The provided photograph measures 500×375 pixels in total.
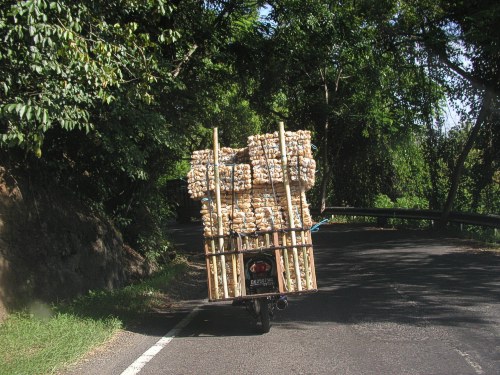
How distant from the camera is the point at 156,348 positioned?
704 cm

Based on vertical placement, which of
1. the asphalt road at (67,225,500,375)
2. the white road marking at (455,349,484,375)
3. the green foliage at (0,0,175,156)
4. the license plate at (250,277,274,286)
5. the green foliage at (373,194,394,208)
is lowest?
the white road marking at (455,349,484,375)

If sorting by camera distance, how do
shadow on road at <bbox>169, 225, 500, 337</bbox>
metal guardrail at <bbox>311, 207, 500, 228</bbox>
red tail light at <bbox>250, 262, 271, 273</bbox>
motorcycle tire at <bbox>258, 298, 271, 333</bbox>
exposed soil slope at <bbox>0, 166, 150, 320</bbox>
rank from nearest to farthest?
motorcycle tire at <bbox>258, 298, 271, 333</bbox> < red tail light at <bbox>250, 262, 271, 273</bbox> < shadow on road at <bbox>169, 225, 500, 337</bbox> < exposed soil slope at <bbox>0, 166, 150, 320</bbox> < metal guardrail at <bbox>311, 207, 500, 228</bbox>

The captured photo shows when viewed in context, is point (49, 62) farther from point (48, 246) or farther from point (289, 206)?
point (48, 246)

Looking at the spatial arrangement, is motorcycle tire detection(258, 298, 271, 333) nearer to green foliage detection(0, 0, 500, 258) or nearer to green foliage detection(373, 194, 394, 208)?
green foliage detection(0, 0, 500, 258)

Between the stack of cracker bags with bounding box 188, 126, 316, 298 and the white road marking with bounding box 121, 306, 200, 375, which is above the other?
the stack of cracker bags with bounding box 188, 126, 316, 298

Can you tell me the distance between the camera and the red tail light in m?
7.69

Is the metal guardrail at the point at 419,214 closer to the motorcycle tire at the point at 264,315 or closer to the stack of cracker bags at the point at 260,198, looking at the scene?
the stack of cracker bags at the point at 260,198

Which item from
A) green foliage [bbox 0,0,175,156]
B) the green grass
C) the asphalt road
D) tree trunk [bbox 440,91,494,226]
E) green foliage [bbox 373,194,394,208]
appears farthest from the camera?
green foliage [bbox 373,194,394,208]

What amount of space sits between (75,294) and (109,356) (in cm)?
355

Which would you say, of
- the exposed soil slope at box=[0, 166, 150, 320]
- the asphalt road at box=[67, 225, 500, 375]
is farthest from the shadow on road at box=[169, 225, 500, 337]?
the exposed soil slope at box=[0, 166, 150, 320]

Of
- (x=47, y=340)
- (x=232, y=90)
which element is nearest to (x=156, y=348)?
(x=47, y=340)

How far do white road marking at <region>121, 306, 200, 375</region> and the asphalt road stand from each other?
0.26 feet

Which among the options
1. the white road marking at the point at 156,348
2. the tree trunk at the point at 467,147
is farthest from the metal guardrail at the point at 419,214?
the white road marking at the point at 156,348

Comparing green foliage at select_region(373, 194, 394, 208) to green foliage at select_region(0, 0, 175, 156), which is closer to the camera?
green foliage at select_region(0, 0, 175, 156)
